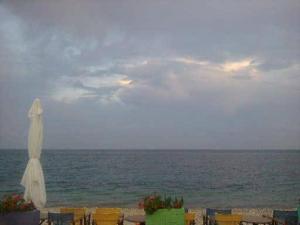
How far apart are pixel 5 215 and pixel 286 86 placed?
1589cm

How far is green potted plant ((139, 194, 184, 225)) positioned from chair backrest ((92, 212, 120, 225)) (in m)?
0.45

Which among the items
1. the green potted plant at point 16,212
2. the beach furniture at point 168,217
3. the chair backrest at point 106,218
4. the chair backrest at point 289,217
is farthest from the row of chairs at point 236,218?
the green potted plant at point 16,212

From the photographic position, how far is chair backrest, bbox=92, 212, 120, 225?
6277 millimetres

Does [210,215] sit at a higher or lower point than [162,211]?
lower

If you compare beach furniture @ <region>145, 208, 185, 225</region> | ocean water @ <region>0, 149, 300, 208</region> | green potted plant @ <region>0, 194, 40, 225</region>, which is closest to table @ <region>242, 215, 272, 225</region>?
beach furniture @ <region>145, 208, 185, 225</region>

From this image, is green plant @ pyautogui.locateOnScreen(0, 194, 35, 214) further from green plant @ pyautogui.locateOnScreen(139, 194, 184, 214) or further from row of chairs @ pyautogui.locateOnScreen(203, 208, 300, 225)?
row of chairs @ pyautogui.locateOnScreen(203, 208, 300, 225)

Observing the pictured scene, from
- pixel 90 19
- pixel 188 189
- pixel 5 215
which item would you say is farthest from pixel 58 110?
pixel 5 215

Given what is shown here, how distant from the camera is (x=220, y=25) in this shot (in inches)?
648

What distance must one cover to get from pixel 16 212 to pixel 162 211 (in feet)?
5.48

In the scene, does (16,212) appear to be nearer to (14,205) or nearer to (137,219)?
(14,205)

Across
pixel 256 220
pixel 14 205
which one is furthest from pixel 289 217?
pixel 14 205

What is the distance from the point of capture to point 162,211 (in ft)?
19.6

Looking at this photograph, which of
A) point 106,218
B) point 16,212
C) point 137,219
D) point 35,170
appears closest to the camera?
point 16,212

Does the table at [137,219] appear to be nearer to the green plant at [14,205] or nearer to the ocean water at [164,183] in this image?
the green plant at [14,205]
